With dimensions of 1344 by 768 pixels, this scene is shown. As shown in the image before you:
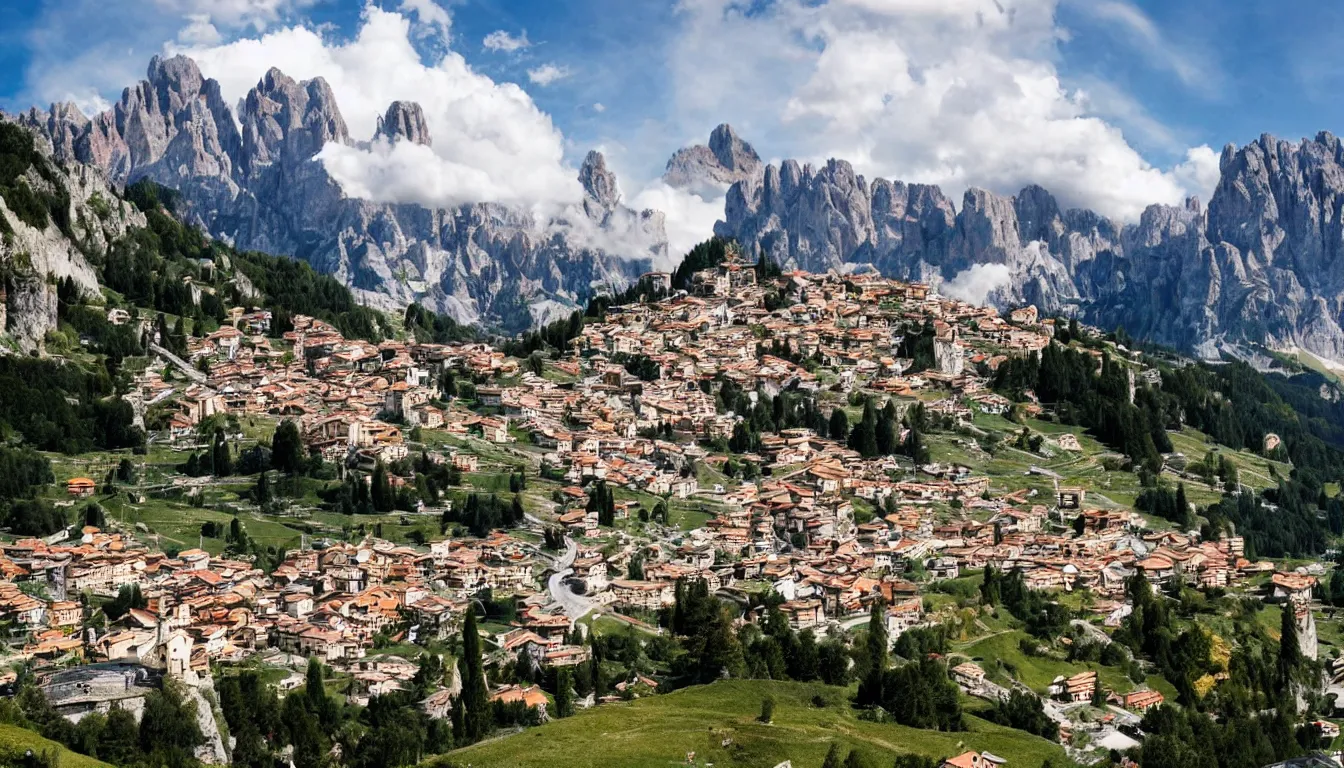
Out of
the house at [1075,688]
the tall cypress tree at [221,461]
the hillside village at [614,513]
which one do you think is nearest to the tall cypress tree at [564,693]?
the hillside village at [614,513]

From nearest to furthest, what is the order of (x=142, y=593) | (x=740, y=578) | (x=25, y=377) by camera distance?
(x=142, y=593) < (x=740, y=578) < (x=25, y=377)

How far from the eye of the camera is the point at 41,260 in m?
Answer: 147

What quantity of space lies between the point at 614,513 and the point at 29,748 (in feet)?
202

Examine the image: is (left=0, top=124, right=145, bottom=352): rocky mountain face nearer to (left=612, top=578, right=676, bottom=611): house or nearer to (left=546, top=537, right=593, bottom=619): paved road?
(left=546, top=537, right=593, bottom=619): paved road

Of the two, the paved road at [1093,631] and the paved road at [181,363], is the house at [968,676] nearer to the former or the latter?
the paved road at [1093,631]

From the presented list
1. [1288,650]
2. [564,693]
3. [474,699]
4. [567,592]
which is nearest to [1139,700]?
[1288,650]

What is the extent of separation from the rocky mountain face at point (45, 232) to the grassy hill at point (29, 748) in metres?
83.0

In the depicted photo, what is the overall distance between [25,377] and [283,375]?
89.9ft

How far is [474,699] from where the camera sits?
6856 centimetres

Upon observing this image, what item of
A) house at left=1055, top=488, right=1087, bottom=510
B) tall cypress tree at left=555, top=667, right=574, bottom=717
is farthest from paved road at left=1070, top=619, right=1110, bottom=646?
tall cypress tree at left=555, top=667, right=574, bottom=717

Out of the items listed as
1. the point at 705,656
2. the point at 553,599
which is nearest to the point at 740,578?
the point at 553,599

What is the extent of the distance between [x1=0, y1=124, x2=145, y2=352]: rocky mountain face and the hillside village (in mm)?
12523

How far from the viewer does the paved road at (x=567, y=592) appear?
3521 inches

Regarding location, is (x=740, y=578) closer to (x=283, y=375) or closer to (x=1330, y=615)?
(x=1330, y=615)
